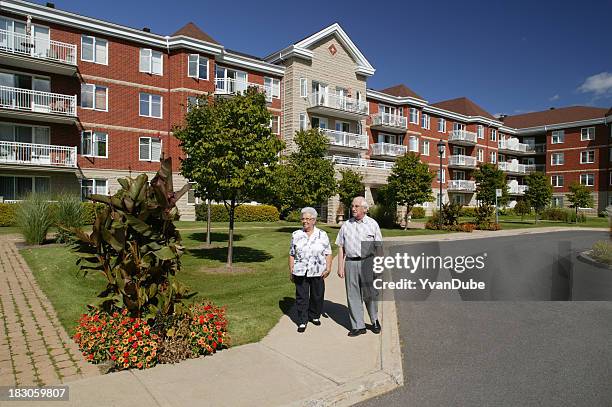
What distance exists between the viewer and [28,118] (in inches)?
957

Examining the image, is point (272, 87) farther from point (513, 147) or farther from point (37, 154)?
point (513, 147)

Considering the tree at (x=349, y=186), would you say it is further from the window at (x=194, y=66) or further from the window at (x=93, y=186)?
the window at (x=93, y=186)

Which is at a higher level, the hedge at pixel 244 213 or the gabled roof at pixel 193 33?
the gabled roof at pixel 193 33

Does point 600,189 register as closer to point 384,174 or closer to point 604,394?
point 384,174

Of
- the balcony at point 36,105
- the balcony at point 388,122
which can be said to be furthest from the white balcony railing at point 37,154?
the balcony at point 388,122

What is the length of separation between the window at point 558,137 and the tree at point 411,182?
41045mm

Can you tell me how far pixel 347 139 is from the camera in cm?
3656

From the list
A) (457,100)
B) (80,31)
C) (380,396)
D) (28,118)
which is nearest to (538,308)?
(380,396)

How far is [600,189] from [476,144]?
17018 mm

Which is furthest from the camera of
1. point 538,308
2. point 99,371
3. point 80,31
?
point 80,31

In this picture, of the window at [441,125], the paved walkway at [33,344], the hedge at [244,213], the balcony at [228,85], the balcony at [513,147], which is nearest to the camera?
the paved walkway at [33,344]

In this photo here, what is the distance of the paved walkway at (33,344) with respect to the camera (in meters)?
4.54

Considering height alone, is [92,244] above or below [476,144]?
below

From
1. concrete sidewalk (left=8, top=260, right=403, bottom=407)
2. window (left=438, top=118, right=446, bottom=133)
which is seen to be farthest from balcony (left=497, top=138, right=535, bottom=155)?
concrete sidewalk (left=8, top=260, right=403, bottom=407)
